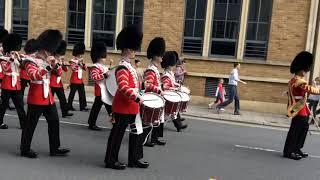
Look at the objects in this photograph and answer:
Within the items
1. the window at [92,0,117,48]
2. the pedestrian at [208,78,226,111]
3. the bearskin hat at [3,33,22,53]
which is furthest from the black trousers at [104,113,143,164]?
the window at [92,0,117,48]

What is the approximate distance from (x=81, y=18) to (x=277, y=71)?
24.5 ft

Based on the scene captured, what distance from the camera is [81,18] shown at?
55.8 ft

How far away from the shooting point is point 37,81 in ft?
22.9

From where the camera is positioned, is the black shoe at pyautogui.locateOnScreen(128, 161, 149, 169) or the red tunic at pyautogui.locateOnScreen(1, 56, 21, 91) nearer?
the black shoe at pyautogui.locateOnScreen(128, 161, 149, 169)

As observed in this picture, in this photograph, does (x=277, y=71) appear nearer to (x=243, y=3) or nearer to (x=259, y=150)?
(x=243, y=3)

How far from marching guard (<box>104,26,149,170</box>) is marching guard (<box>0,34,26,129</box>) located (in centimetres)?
300

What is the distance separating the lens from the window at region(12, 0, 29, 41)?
1747 centimetres

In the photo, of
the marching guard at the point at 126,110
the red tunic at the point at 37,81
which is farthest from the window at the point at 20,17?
the marching guard at the point at 126,110

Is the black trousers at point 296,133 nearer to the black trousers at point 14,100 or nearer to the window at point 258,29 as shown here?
the black trousers at point 14,100

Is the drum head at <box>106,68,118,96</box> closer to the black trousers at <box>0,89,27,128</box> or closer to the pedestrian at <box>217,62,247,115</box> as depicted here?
the black trousers at <box>0,89,27,128</box>

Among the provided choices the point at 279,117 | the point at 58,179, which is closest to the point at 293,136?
the point at 58,179

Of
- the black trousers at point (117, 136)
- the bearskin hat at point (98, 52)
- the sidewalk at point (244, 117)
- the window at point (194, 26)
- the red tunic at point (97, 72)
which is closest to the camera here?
the black trousers at point (117, 136)

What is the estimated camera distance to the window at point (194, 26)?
15805 millimetres

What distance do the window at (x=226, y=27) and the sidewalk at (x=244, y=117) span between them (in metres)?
2.28
